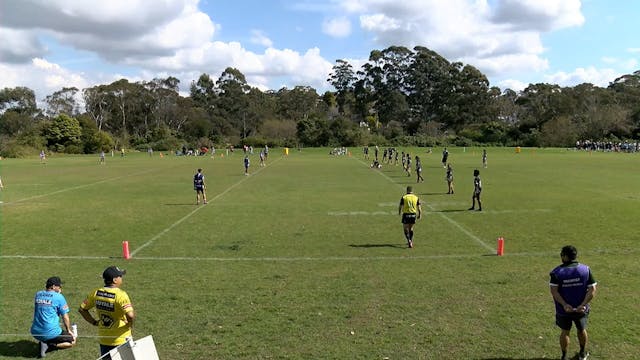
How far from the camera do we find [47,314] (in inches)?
303

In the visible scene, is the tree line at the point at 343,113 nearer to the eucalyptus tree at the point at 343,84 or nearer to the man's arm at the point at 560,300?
the eucalyptus tree at the point at 343,84

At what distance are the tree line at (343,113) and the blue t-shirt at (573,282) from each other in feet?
275

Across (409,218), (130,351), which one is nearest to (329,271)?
(409,218)

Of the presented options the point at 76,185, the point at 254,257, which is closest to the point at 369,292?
the point at 254,257

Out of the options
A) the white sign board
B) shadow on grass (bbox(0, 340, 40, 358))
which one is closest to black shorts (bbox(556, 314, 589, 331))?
the white sign board

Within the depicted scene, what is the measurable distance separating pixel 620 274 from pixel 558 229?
563 centimetres

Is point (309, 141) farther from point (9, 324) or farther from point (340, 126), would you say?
point (9, 324)

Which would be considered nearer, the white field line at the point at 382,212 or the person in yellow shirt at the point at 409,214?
the person in yellow shirt at the point at 409,214

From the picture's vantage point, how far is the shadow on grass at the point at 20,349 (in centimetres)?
772

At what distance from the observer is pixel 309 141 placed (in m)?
100

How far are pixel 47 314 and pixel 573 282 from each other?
758 cm

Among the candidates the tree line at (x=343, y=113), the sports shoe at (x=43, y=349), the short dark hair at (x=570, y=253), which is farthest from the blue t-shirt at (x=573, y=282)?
the tree line at (x=343, y=113)

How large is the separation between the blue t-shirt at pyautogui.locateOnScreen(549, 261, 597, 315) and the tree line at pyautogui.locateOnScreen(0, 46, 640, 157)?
83.7 m

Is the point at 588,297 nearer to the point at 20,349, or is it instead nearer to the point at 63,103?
the point at 20,349
